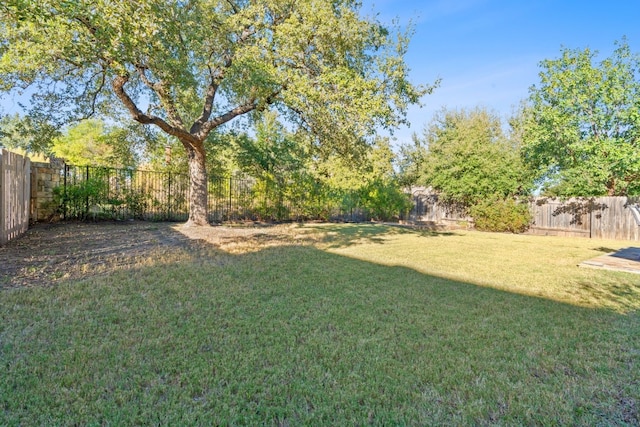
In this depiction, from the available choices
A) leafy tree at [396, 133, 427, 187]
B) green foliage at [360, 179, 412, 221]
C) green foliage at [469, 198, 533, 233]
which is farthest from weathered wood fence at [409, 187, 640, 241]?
leafy tree at [396, 133, 427, 187]

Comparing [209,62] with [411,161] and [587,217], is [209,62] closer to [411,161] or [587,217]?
[587,217]

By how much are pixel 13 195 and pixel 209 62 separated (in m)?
5.20

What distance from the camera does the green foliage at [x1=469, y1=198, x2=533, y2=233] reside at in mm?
13695

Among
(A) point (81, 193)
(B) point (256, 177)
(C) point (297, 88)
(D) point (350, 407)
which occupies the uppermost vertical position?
(C) point (297, 88)

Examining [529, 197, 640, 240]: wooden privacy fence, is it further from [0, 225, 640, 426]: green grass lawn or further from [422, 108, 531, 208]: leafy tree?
[0, 225, 640, 426]: green grass lawn

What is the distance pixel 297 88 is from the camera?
25.3 feet

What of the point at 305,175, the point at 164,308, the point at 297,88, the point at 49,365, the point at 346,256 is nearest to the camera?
the point at 49,365

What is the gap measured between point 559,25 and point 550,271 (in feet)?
32.1

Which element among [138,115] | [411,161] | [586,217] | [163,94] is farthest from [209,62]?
[411,161]

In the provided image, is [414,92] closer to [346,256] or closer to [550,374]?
[346,256]

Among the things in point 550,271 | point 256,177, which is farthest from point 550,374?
point 256,177

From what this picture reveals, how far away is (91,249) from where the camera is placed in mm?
5762

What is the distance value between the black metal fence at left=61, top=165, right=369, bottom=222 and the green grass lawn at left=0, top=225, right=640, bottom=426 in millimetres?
6932

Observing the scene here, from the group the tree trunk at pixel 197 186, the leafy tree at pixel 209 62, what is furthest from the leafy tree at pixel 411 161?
the tree trunk at pixel 197 186
